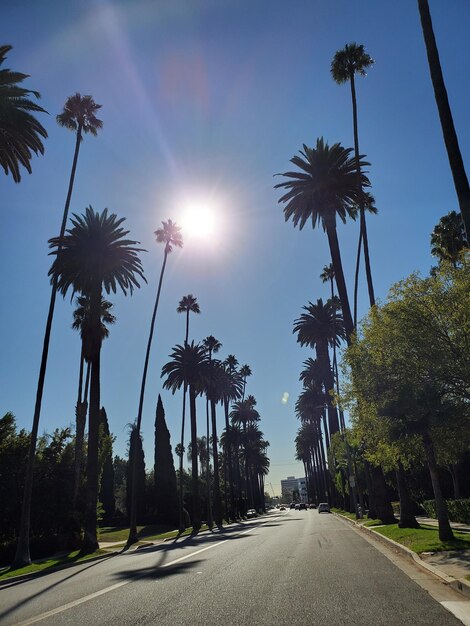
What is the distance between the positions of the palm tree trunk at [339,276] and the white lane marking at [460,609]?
20.3 meters

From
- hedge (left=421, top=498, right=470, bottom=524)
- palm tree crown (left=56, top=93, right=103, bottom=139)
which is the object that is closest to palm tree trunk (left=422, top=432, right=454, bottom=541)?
hedge (left=421, top=498, right=470, bottom=524)

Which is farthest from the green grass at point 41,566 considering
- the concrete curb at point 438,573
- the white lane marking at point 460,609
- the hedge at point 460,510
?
the hedge at point 460,510

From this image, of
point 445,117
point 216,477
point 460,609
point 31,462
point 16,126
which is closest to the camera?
point 460,609

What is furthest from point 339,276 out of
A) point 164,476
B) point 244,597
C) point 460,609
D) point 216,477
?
point 164,476

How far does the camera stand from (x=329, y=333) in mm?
55625

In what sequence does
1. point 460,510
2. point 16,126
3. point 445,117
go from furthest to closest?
point 460,510 → point 16,126 → point 445,117

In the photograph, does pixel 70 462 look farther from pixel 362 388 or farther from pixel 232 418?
pixel 232 418

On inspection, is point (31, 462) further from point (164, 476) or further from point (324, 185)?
point (164, 476)

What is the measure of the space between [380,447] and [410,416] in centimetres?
281

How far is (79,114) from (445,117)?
25.5m

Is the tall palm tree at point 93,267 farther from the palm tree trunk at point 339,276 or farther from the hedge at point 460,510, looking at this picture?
the hedge at point 460,510

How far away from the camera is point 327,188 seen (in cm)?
3034

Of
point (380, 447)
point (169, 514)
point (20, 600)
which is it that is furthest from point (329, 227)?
point (169, 514)

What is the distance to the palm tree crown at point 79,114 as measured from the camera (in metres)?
31.6
